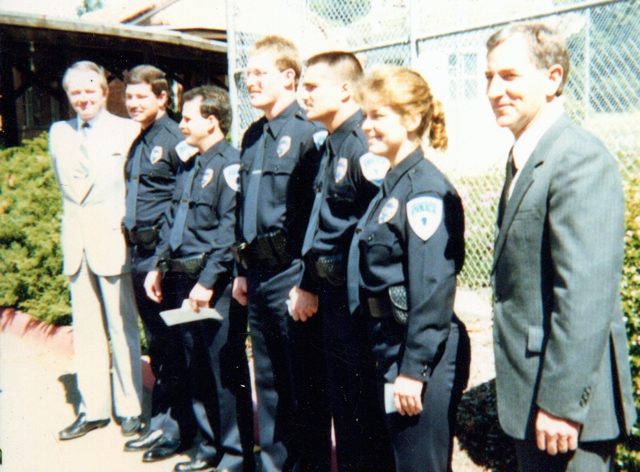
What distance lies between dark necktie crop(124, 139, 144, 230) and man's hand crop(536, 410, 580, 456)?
303 cm

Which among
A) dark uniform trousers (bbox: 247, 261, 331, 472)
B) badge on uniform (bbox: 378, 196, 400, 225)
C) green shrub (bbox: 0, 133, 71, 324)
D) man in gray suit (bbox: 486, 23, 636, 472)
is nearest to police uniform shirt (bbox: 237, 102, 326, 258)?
dark uniform trousers (bbox: 247, 261, 331, 472)

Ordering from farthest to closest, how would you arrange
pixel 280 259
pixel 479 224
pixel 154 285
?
pixel 479 224
pixel 154 285
pixel 280 259

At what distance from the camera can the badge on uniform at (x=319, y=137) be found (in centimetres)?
312

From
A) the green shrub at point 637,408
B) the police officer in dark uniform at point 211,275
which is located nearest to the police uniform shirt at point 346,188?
the police officer in dark uniform at point 211,275

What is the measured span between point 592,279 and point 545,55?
705mm

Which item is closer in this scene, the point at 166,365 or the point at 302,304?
the point at 302,304

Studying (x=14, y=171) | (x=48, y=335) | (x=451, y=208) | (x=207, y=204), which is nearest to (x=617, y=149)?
(x=451, y=208)

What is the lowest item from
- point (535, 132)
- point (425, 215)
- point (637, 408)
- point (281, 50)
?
point (637, 408)

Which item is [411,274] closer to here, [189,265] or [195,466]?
[189,265]

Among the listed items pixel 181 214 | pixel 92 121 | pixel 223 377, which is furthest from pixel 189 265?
pixel 92 121

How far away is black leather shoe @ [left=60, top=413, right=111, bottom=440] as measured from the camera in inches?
168

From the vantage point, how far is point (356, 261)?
2.37 meters

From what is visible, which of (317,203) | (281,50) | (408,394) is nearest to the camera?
(408,394)

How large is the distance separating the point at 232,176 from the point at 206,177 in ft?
0.56
